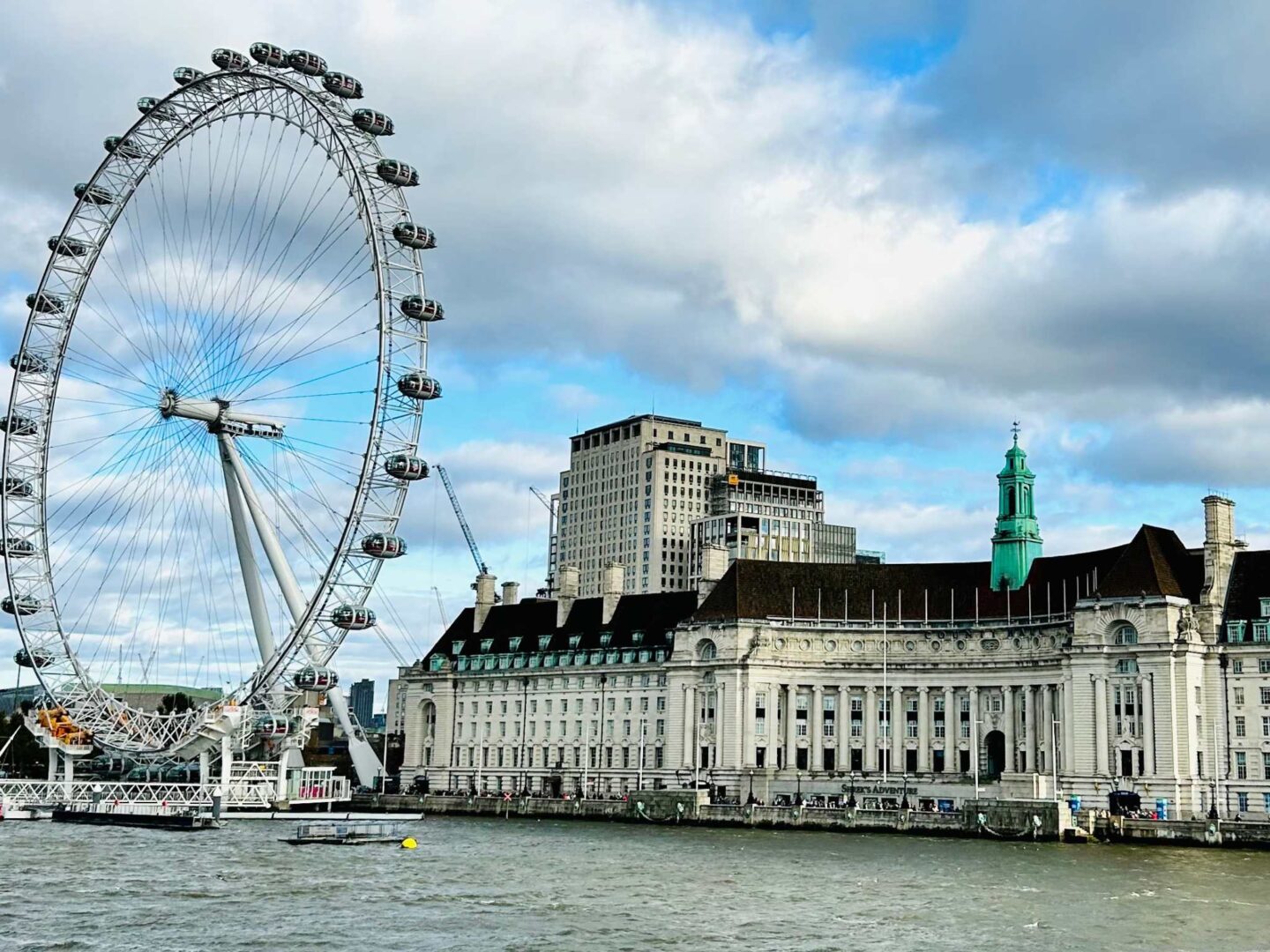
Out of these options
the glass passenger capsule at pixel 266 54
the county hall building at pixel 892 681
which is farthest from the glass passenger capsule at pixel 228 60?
the county hall building at pixel 892 681

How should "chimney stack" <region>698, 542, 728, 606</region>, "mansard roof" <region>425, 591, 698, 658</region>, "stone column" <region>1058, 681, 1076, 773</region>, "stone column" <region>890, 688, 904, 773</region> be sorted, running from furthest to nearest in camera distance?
"mansard roof" <region>425, 591, 698, 658</region>, "chimney stack" <region>698, 542, 728, 606</region>, "stone column" <region>890, 688, 904, 773</region>, "stone column" <region>1058, 681, 1076, 773</region>

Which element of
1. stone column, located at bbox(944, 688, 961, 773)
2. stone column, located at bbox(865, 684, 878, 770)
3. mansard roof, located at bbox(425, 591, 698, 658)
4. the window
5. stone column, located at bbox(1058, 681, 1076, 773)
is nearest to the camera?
the window

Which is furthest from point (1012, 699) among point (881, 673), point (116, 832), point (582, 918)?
point (582, 918)

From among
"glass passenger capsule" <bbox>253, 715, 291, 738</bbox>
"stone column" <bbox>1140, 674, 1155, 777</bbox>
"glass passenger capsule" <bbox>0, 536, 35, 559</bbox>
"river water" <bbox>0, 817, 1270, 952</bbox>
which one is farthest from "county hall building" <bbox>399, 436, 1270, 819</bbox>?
"glass passenger capsule" <bbox>0, 536, 35, 559</bbox>

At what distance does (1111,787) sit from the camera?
127 meters

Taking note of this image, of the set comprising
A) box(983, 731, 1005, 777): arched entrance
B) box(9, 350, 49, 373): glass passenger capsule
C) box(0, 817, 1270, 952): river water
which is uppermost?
box(9, 350, 49, 373): glass passenger capsule

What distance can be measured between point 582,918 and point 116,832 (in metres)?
47.6

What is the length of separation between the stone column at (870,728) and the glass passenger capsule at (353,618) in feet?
214

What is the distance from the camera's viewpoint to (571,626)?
168875mm

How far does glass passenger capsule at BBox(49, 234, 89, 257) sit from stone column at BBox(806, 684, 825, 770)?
74927mm

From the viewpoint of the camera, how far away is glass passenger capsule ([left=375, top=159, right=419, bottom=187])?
3716 inches

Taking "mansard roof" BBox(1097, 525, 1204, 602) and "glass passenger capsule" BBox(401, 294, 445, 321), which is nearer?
"glass passenger capsule" BBox(401, 294, 445, 321)

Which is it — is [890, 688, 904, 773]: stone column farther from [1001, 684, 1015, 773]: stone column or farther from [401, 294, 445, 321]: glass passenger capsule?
[401, 294, 445, 321]: glass passenger capsule

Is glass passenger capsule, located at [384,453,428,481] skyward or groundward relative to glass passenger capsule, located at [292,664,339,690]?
skyward
